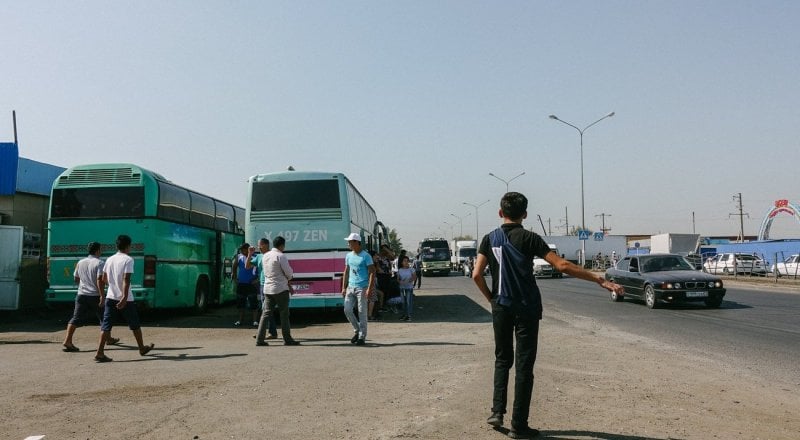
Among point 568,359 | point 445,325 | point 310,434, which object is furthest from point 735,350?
point 310,434

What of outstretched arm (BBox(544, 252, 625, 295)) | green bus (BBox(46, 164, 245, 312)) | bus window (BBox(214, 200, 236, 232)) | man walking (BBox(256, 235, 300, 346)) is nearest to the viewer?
outstretched arm (BBox(544, 252, 625, 295))

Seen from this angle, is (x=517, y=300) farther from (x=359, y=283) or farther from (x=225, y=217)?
(x=225, y=217)

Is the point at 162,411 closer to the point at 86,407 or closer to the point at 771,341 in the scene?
the point at 86,407

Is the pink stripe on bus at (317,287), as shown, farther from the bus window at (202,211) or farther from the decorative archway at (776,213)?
the decorative archway at (776,213)

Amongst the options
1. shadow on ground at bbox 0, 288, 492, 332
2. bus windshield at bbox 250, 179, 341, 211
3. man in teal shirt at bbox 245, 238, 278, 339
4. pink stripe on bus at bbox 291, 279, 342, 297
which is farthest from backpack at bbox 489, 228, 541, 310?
bus windshield at bbox 250, 179, 341, 211

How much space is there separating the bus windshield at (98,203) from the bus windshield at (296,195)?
272cm

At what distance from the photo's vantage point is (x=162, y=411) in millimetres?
5605

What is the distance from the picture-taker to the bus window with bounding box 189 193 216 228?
56.2 feet

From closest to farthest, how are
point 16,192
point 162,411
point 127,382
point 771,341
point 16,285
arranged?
point 162,411 → point 127,382 → point 771,341 → point 16,285 → point 16,192

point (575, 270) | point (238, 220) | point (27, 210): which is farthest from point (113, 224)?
point (575, 270)

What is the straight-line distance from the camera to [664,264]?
58.0 feet

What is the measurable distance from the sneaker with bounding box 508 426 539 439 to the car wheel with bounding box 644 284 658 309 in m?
13.1

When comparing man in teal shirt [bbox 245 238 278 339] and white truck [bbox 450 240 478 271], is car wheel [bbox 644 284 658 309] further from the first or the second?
white truck [bbox 450 240 478 271]

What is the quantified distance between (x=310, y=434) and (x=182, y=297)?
1220 cm
